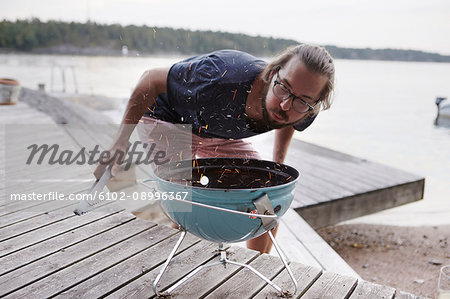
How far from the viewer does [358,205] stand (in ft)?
10.7

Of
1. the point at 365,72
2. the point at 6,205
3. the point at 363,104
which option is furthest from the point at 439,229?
the point at 365,72

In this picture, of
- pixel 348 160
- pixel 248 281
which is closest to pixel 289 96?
pixel 248 281

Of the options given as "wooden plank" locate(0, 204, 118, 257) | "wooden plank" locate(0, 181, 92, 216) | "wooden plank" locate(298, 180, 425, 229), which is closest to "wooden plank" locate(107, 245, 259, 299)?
"wooden plank" locate(0, 204, 118, 257)

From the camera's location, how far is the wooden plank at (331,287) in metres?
1.21

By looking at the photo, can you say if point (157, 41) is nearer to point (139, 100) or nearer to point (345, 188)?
point (139, 100)

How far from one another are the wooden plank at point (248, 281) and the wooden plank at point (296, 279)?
0.07ft

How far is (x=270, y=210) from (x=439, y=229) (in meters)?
4.30

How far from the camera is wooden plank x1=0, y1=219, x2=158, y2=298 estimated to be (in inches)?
47.8

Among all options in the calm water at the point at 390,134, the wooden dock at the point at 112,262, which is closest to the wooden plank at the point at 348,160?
the calm water at the point at 390,134

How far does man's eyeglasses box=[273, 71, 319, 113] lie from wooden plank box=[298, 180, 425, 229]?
1.49m

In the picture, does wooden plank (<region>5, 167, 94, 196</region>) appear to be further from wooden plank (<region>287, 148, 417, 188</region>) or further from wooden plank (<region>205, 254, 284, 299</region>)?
wooden plank (<region>287, 148, 417, 188</region>)

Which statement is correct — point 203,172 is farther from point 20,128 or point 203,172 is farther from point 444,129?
point 444,129

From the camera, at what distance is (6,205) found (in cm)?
188

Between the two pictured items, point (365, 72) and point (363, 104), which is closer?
point (363, 104)
